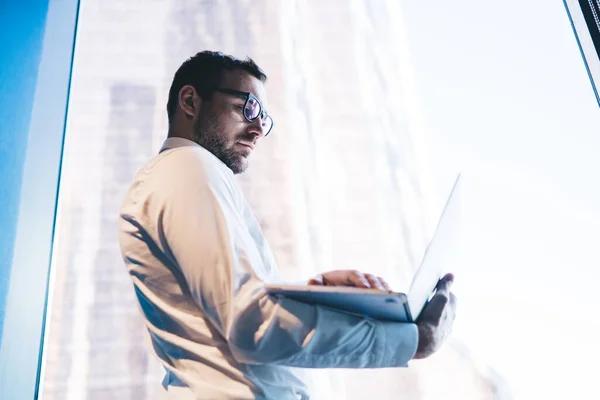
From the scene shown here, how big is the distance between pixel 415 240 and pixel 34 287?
0.99 meters

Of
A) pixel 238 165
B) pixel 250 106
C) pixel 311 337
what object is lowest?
pixel 311 337

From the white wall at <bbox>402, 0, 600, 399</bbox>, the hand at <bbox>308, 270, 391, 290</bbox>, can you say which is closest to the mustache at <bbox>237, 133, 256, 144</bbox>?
the hand at <bbox>308, 270, 391, 290</bbox>

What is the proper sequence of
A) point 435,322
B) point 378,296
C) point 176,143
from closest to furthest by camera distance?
point 378,296 → point 435,322 → point 176,143

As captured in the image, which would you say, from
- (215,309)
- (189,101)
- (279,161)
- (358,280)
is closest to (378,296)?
(358,280)

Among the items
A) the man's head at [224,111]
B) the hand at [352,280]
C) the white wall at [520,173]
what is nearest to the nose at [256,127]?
the man's head at [224,111]

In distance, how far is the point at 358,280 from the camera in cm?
63

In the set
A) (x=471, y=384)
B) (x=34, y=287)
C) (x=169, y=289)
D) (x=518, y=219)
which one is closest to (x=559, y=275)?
(x=518, y=219)

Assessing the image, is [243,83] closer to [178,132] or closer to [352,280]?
[178,132]

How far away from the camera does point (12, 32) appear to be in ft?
4.40

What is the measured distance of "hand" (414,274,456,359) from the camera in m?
0.64

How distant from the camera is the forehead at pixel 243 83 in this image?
0.95m

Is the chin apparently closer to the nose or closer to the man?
the nose

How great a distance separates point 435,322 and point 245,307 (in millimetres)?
256

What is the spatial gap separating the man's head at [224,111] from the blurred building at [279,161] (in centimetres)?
51
